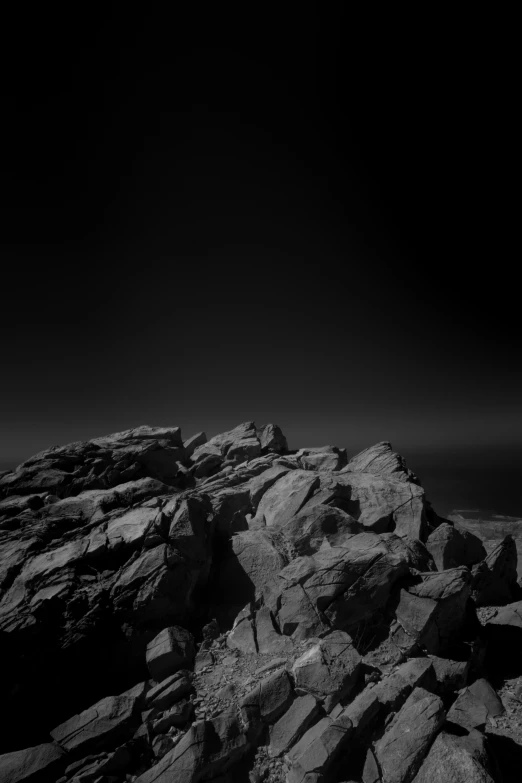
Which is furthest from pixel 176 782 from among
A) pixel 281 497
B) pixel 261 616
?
pixel 281 497

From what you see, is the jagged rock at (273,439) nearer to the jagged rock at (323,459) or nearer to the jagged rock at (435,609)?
the jagged rock at (323,459)

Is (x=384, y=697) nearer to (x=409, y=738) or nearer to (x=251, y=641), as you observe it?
(x=409, y=738)

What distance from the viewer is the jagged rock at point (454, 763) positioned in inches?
468

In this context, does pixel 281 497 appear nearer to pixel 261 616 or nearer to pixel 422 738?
pixel 261 616

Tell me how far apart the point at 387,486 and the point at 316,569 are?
13.6 m

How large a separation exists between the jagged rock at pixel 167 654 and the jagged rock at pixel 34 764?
461cm

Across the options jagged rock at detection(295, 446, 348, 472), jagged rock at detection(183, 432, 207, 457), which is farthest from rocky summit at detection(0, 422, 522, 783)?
jagged rock at detection(183, 432, 207, 457)

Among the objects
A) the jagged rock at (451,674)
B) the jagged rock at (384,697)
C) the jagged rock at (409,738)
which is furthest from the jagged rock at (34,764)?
the jagged rock at (451,674)

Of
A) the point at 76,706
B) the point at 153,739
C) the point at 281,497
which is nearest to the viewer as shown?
the point at 153,739

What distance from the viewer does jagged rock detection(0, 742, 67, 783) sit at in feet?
42.3

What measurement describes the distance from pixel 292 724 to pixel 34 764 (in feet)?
35.6

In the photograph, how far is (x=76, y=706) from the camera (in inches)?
631

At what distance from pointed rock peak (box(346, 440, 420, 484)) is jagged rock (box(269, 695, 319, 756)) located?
24.1 m

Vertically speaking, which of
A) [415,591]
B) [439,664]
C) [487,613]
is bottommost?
[487,613]
